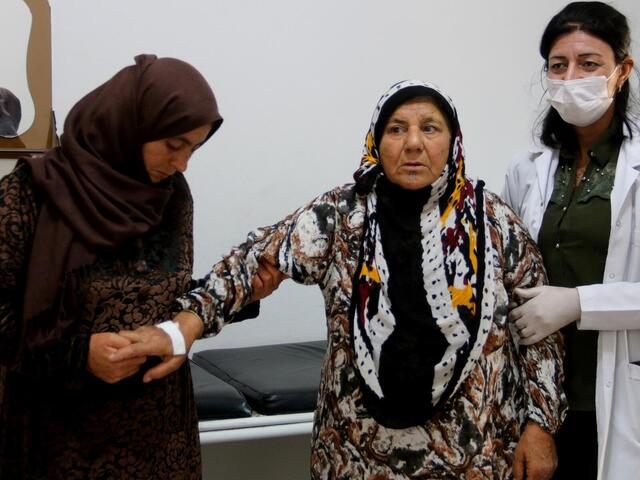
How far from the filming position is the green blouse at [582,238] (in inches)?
71.6

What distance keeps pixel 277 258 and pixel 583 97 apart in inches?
34.7

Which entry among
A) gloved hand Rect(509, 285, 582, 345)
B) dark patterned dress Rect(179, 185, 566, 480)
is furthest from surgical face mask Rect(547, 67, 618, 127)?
gloved hand Rect(509, 285, 582, 345)

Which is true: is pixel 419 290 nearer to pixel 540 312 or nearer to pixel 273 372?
pixel 540 312

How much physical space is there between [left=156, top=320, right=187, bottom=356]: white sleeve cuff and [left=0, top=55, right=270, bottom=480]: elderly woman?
0.13 feet

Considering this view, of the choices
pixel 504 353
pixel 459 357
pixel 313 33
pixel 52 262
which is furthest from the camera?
pixel 313 33

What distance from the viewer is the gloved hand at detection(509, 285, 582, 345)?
1.60m

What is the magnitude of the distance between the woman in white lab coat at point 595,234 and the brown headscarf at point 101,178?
3.06 feet

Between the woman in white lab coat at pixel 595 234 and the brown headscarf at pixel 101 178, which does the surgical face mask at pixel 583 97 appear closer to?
the woman in white lab coat at pixel 595 234

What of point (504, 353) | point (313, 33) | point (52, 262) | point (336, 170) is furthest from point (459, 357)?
point (313, 33)

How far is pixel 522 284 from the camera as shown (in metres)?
1.66

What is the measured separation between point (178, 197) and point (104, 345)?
15.0 inches

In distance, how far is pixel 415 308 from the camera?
1.53 meters

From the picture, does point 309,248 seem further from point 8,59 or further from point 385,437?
point 8,59

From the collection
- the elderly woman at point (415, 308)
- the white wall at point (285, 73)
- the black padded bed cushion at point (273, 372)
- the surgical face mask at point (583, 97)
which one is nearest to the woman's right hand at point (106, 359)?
the elderly woman at point (415, 308)
